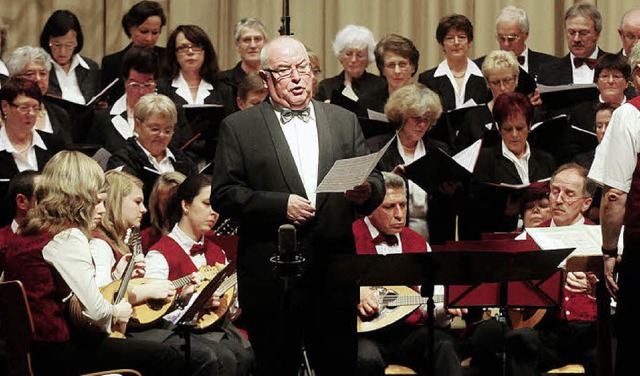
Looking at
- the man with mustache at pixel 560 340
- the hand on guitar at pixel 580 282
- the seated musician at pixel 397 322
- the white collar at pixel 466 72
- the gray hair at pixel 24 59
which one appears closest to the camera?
the hand on guitar at pixel 580 282

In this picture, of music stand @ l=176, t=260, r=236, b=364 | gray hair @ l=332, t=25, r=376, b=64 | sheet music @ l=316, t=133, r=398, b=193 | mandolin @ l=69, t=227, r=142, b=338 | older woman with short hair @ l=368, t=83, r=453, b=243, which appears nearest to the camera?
sheet music @ l=316, t=133, r=398, b=193

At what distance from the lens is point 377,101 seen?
7.50m

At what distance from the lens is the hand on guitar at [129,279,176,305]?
5.54 meters

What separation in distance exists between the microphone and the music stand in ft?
3.55

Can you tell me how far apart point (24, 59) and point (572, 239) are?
3.80 m

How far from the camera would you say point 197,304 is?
17.5ft

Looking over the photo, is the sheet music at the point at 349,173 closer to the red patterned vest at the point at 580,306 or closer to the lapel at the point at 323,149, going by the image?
the lapel at the point at 323,149

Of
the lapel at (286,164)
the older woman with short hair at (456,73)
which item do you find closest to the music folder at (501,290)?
the lapel at (286,164)

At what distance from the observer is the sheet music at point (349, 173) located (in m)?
4.02

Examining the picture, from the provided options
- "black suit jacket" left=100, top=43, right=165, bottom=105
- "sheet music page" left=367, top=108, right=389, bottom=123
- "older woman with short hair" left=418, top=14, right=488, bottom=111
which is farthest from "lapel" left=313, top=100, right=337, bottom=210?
"black suit jacket" left=100, top=43, right=165, bottom=105

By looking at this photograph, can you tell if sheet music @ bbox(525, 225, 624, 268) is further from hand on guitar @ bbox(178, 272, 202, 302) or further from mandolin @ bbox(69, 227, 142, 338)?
mandolin @ bbox(69, 227, 142, 338)

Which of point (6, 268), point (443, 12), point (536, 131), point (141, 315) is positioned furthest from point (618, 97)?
point (6, 268)

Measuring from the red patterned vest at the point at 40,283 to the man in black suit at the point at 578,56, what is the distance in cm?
408

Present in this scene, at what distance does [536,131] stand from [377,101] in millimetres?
1038
